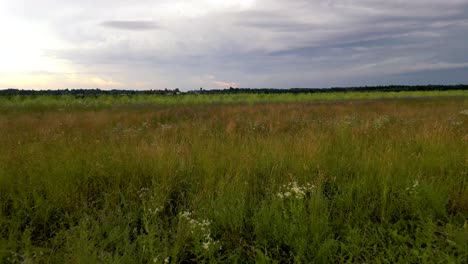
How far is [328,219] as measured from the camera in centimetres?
345

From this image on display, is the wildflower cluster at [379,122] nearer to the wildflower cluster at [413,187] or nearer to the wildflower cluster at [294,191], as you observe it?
the wildflower cluster at [413,187]

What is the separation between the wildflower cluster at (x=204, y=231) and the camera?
303 cm

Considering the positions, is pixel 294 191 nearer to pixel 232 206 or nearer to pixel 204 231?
pixel 232 206

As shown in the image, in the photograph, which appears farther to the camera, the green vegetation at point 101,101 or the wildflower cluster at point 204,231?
the green vegetation at point 101,101

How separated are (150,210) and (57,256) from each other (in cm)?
94

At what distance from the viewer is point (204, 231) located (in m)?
3.19

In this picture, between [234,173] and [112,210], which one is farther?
[234,173]

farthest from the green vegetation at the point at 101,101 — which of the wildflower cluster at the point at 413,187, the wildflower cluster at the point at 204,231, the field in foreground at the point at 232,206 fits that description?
the wildflower cluster at the point at 413,187

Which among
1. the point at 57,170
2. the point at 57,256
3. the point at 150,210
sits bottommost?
the point at 57,256

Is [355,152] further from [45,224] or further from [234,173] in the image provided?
[45,224]

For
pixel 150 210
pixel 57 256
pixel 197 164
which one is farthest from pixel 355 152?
pixel 57 256

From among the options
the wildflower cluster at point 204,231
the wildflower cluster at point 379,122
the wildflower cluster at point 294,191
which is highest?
the wildflower cluster at point 379,122

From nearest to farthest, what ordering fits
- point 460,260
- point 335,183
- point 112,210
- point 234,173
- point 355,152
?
point 460,260
point 112,210
point 335,183
point 234,173
point 355,152

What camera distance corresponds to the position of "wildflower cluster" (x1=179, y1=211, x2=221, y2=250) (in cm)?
303
